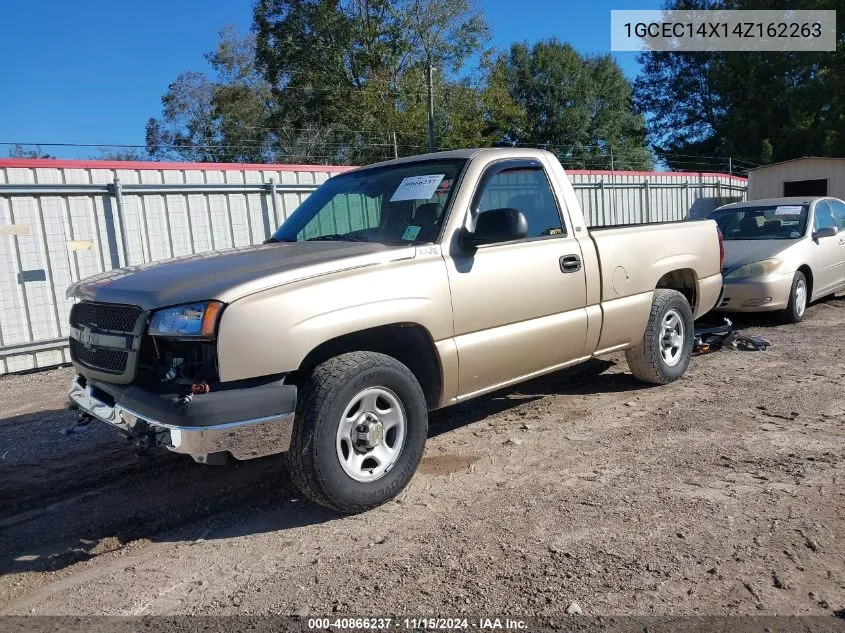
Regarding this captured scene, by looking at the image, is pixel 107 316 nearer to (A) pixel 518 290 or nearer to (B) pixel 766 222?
(A) pixel 518 290

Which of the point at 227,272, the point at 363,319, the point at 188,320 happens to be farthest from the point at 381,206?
the point at 188,320

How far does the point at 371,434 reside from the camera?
3.66 metres

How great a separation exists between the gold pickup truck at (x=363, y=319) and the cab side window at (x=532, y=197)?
0.05 ft

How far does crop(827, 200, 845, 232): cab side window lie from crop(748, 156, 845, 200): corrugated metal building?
14.8 meters

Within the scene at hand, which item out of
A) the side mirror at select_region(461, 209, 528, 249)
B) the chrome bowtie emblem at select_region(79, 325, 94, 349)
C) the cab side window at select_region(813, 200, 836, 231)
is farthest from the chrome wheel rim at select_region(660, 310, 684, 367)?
the cab side window at select_region(813, 200, 836, 231)

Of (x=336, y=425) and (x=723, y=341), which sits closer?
(x=336, y=425)

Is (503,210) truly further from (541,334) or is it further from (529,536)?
(529,536)

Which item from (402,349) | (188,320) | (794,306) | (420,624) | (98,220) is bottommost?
(420,624)

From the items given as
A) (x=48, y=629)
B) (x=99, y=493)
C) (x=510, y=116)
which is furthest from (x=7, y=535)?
(x=510, y=116)

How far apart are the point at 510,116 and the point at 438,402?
3523cm

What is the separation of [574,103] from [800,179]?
78.5 ft

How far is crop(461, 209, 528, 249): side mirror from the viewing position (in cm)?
403

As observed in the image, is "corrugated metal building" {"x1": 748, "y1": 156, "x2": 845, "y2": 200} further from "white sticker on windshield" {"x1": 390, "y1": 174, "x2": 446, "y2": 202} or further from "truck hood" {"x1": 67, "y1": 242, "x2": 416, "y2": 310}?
"truck hood" {"x1": 67, "y1": 242, "x2": 416, "y2": 310}

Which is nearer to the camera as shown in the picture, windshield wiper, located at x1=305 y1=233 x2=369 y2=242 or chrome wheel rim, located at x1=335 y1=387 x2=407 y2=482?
chrome wheel rim, located at x1=335 y1=387 x2=407 y2=482
